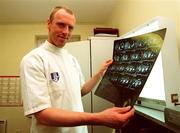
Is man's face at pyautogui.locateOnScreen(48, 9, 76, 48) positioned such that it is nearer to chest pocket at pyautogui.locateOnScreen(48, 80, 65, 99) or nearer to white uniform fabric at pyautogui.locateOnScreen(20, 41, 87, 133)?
white uniform fabric at pyautogui.locateOnScreen(20, 41, 87, 133)

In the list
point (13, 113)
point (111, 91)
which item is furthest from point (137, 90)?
point (13, 113)

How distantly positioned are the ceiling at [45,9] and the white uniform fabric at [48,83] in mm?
1754

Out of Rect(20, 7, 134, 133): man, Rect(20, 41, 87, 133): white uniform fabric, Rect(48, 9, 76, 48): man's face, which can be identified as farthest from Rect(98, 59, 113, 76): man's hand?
Rect(48, 9, 76, 48): man's face

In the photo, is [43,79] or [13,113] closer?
[43,79]

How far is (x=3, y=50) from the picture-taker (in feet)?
12.5

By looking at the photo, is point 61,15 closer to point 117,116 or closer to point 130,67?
point 130,67

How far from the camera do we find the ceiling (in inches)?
114

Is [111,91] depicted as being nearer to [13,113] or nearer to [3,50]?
[13,113]

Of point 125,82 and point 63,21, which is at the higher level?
point 63,21

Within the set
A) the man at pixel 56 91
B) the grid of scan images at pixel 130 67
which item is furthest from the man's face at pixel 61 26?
the grid of scan images at pixel 130 67

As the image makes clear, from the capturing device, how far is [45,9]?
3.15 meters

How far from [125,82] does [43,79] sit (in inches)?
15.7

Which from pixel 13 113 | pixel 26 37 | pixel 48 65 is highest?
pixel 26 37

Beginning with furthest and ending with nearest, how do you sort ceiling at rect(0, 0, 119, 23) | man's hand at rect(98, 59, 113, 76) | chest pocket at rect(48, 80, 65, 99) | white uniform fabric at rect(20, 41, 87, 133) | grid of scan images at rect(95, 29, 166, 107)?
ceiling at rect(0, 0, 119, 23) → man's hand at rect(98, 59, 113, 76) → chest pocket at rect(48, 80, 65, 99) → white uniform fabric at rect(20, 41, 87, 133) → grid of scan images at rect(95, 29, 166, 107)
